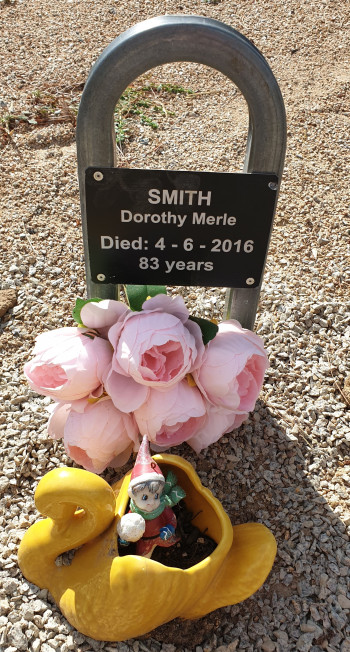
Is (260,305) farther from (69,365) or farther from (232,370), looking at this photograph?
(69,365)

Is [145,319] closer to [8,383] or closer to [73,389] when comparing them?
[73,389]

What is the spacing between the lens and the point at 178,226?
172 centimetres

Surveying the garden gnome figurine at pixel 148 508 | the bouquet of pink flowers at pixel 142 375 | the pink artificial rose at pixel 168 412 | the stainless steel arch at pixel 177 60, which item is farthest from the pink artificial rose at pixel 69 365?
the stainless steel arch at pixel 177 60

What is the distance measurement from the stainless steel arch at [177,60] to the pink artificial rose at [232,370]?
0.51 meters

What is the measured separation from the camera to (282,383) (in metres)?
2.24

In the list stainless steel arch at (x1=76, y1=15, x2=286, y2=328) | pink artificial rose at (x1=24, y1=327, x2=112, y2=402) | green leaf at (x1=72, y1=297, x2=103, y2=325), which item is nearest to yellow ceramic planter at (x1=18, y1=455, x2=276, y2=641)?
pink artificial rose at (x1=24, y1=327, x2=112, y2=402)

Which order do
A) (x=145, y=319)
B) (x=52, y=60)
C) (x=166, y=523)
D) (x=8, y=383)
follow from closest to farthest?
(x=166, y=523), (x=145, y=319), (x=8, y=383), (x=52, y=60)

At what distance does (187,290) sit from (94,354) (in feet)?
3.53

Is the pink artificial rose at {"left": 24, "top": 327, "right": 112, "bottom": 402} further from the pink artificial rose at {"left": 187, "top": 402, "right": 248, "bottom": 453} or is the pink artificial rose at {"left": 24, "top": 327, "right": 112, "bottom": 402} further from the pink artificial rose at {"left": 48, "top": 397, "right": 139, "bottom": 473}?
the pink artificial rose at {"left": 187, "top": 402, "right": 248, "bottom": 453}

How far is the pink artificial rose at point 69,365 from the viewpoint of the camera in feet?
5.40

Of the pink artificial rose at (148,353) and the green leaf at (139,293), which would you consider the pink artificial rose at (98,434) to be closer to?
the pink artificial rose at (148,353)

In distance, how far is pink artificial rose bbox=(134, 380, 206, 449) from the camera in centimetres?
167

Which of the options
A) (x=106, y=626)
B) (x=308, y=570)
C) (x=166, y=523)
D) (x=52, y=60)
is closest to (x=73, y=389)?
(x=166, y=523)

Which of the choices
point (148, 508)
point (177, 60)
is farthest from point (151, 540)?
point (177, 60)
